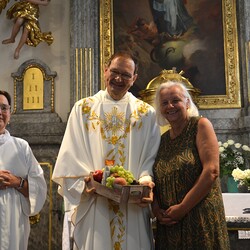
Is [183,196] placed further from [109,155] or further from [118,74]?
[118,74]

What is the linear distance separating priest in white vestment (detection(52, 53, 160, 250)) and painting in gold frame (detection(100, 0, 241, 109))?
3571 mm

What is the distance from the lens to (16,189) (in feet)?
10.2

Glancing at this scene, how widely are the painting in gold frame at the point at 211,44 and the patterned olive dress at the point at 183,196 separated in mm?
3748

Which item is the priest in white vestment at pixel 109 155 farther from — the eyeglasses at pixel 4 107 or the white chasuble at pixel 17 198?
the eyeglasses at pixel 4 107

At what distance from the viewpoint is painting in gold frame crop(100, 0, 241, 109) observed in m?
6.26

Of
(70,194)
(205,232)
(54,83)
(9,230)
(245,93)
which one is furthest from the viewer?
(54,83)

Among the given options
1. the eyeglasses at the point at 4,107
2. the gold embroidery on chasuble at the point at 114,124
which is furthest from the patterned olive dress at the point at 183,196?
the eyeglasses at the point at 4,107

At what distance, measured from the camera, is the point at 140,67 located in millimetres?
6477

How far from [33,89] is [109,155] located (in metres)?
4.18

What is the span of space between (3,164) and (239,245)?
1.92m

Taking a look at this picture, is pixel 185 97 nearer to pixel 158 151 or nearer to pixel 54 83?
pixel 158 151

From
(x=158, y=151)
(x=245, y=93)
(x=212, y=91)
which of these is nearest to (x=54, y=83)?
(x=212, y=91)

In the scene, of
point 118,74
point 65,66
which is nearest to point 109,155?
point 118,74

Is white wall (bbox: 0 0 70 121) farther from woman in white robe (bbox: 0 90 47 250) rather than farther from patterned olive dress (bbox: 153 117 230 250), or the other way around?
patterned olive dress (bbox: 153 117 230 250)
